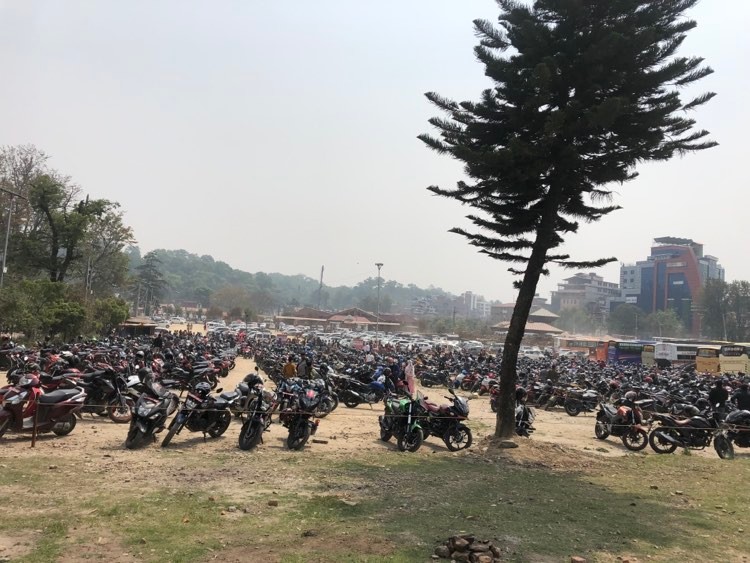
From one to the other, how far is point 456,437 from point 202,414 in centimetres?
442

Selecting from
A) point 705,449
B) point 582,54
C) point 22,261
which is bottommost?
point 705,449

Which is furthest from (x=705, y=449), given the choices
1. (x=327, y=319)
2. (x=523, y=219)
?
(x=327, y=319)

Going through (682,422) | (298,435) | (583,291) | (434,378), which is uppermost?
(583,291)

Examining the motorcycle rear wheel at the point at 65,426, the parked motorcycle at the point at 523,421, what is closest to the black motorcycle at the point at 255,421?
the motorcycle rear wheel at the point at 65,426

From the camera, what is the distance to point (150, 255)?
10300 centimetres

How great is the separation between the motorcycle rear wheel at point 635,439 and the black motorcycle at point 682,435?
0.15 m

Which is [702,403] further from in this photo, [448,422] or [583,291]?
[583,291]

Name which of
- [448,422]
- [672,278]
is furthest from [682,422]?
[672,278]

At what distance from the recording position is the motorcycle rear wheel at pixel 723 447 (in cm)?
1085

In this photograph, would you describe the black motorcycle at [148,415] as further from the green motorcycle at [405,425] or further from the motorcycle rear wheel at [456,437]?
the motorcycle rear wheel at [456,437]

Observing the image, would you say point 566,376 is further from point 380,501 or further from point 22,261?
point 22,261

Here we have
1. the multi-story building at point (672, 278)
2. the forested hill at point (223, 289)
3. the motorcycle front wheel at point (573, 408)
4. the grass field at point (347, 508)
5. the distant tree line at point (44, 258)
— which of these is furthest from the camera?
the forested hill at point (223, 289)

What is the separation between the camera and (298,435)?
30.0ft

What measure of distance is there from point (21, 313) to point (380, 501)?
73.2 feet
